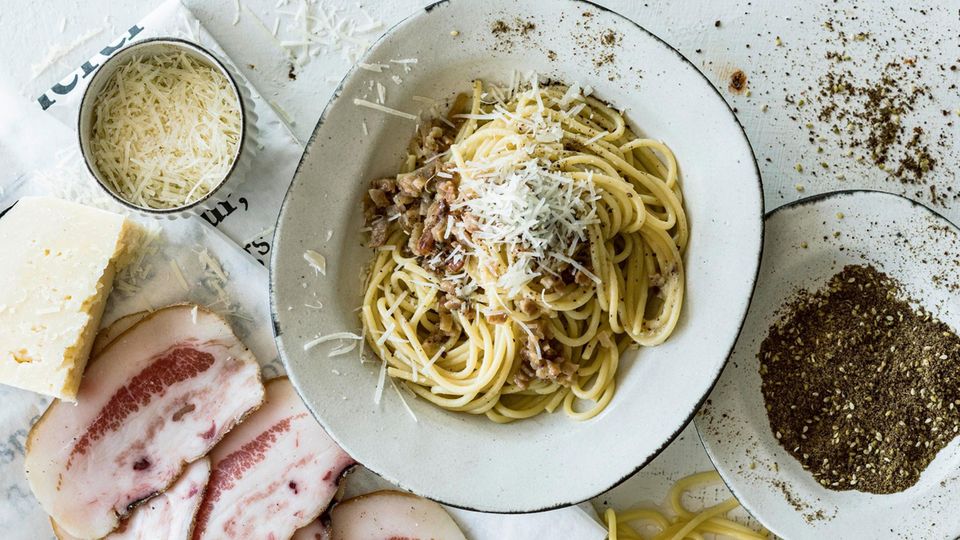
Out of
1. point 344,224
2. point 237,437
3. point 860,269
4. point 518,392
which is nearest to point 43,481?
point 237,437

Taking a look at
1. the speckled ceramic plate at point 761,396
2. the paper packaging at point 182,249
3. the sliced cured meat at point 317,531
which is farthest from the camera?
the sliced cured meat at point 317,531

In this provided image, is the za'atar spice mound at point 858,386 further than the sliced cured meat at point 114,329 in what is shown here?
No

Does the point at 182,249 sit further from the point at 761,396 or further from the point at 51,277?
the point at 761,396

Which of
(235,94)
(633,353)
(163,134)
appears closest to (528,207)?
(633,353)

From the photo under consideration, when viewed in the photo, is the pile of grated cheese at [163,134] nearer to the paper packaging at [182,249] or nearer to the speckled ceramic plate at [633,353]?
the paper packaging at [182,249]

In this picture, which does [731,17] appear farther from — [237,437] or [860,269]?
[237,437]

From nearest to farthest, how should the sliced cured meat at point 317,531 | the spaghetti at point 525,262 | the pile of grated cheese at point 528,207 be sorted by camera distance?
the pile of grated cheese at point 528,207 < the spaghetti at point 525,262 < the sliced cured meat at point 317,531

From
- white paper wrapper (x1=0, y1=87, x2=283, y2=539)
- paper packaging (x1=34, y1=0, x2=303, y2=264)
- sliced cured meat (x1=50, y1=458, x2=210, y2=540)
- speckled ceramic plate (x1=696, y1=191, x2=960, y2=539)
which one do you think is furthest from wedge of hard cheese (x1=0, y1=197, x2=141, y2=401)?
speckled ceramic plate (x1=696, y1=191, x2=960, y2=539)

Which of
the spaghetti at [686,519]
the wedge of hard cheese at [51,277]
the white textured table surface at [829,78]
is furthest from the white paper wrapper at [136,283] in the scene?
the spaghetti at [686,519]
